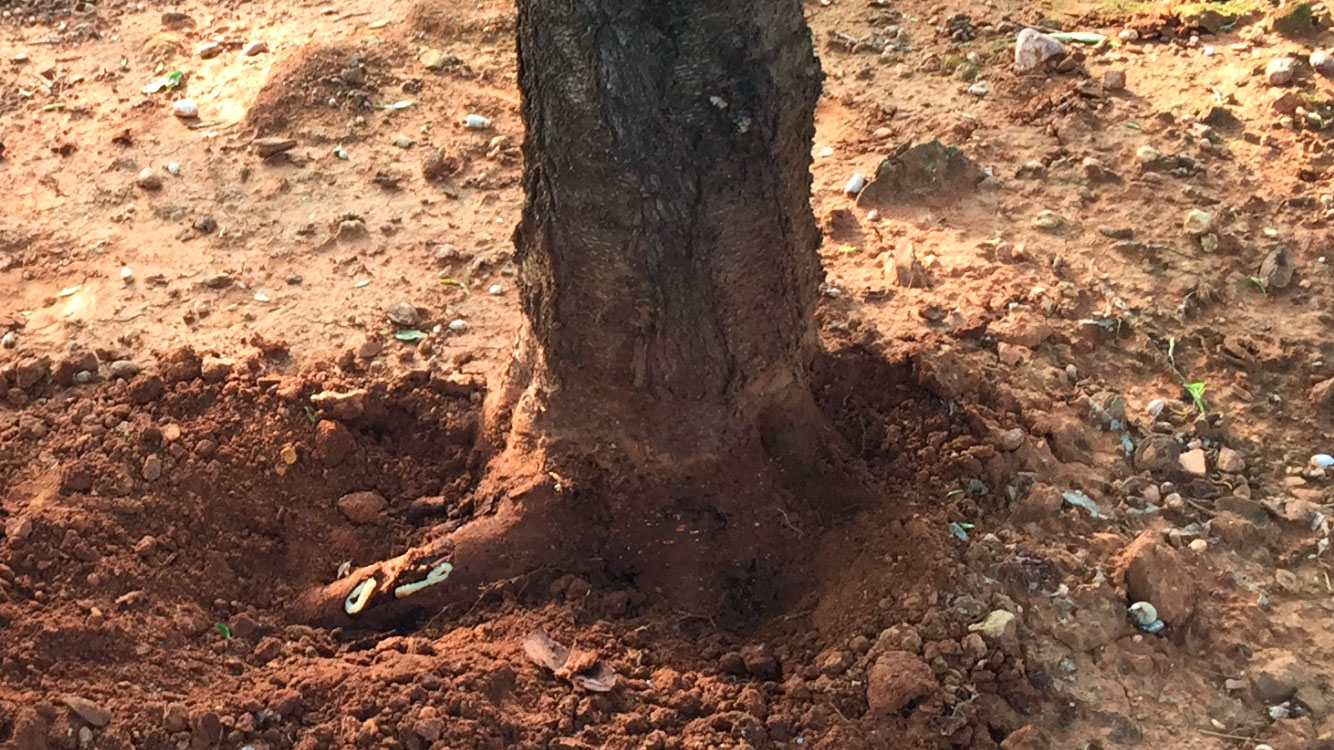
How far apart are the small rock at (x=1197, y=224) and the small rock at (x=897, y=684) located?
5.88 feet

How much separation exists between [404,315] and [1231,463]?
2.02 metres

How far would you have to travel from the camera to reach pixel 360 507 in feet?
8.43

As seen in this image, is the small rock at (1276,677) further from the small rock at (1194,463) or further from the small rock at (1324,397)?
the small rock at (1324,397)

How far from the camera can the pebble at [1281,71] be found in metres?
3.82

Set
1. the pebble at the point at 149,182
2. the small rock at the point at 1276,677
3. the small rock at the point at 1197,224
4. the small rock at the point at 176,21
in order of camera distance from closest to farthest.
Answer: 1. the small rock at the point at 1276,677
2. the small rock at the point at 1197,224
3. the pebble at the point at 149,182
4. the small rock at the point at 176,21

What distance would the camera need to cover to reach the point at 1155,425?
276 cm

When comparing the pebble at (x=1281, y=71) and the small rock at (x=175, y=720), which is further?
the pebble at (x=1281, y=71)

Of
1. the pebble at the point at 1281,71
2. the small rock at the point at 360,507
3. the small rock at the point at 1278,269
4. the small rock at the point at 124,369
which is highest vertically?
the pebble at the point at 1281,71

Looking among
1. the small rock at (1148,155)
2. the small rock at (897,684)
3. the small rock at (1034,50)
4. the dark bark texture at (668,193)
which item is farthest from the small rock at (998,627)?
the small rock at (1034,50)

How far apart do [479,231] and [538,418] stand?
1214mm

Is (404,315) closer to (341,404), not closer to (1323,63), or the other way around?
(341,404)

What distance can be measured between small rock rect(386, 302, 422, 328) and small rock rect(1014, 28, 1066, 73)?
2226mm

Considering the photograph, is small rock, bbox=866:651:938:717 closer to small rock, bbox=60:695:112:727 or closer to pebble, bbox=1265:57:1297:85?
small rock, bbox=60:695:112:727

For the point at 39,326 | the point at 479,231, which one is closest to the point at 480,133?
the point at 479,231
